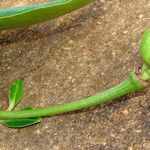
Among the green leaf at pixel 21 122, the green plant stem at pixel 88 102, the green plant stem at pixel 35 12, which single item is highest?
the green plant stem at pixel 35 12

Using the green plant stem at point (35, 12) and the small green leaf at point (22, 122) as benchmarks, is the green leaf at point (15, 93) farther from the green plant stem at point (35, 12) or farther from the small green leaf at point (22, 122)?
the green plant stem at point (35, 12)

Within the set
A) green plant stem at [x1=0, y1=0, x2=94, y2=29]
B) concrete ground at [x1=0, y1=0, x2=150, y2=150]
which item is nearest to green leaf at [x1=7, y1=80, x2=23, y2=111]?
concrete ground at [x1=0, y1=0, x2=150, y2=150]

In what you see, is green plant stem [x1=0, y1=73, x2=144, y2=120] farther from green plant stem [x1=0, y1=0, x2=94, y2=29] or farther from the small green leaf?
green plant stem [x1=0, y1=0, x2=94, y2=29]

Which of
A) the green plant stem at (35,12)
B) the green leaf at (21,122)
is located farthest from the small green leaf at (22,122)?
the green plant stem at (35,12)

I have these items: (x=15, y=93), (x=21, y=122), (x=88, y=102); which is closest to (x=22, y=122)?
(x=21, y=122)

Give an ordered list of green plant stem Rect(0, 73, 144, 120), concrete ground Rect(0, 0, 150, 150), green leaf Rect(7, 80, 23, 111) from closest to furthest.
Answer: green plant stem Rect(0, 73, 144, 120) → concrete ground Rect(0, 0, 150, 150) → green leaf Rect(7, 80, 23, 111)

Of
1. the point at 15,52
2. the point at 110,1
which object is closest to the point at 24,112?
the point at 15,52

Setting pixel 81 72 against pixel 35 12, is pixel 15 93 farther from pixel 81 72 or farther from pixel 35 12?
pixel 35 12
